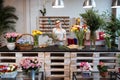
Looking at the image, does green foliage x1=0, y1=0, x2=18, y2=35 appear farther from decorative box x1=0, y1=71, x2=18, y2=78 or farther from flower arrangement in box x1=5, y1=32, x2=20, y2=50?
decorative box x1=0, y1=71, x2=18, y2=78

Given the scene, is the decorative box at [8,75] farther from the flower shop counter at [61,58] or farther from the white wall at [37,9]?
the white wall at [37,9]

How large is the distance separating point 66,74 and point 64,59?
297 mm

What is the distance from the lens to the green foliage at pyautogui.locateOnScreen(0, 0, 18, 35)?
7.48 meters

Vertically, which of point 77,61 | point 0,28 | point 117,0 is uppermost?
point 117,0

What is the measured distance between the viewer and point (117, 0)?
4.46 m

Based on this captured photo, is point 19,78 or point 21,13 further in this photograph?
point 21,13

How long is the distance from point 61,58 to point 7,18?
14.1 feet

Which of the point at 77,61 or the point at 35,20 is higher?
the point at 35,20

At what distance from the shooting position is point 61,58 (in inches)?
159

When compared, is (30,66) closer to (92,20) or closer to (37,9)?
(92,20)

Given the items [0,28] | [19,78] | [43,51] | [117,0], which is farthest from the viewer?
[0,28]

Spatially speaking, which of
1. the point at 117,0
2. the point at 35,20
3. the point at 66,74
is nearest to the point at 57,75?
the point at 66,74

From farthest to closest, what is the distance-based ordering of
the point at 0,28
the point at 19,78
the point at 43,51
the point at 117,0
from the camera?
the point at 0,28, the point at 117,0, the point at 43,51, the point at 19,78

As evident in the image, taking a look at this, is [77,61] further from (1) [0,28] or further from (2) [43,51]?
(1) [0,28]
